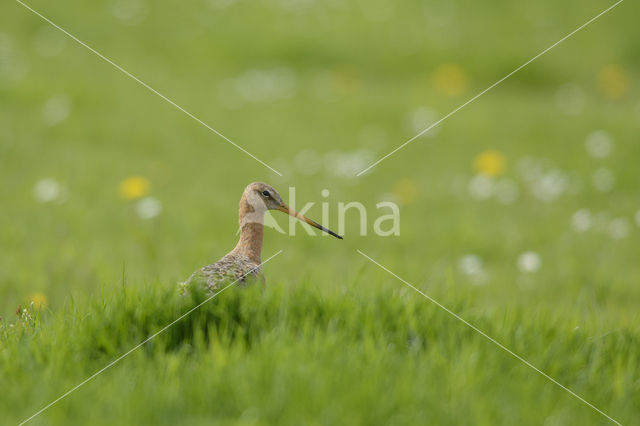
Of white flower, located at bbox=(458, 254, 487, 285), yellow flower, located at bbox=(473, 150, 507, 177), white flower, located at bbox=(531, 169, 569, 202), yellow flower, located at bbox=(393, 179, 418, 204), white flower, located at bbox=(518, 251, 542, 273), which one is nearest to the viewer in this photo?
white flower, located at bbox=(518, 251, 542, 273)

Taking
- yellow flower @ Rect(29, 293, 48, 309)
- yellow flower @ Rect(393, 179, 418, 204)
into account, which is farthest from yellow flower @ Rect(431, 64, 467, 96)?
yellow flower @ Rect(29, 293, 48, 309)

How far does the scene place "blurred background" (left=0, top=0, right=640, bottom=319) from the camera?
21.3 feet

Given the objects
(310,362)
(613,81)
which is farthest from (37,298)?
(613,81)

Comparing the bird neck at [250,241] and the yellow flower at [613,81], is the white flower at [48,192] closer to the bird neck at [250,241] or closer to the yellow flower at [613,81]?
the bird neck at [250,241]

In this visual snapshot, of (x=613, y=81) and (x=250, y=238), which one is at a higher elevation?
(x=613, y=81)

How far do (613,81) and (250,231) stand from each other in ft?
38.6

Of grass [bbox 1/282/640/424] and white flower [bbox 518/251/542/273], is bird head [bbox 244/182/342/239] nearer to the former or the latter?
grass [bbox 1/282/640/424]

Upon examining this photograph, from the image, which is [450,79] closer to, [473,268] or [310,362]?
[473,268]

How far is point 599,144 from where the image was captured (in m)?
10.2

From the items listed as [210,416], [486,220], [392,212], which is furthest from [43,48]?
[210,416]

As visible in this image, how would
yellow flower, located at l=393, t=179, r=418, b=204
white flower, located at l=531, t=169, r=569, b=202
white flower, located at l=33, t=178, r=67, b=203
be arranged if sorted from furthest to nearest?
white flower, located at l=531, t=169, r=569, b=202 < yellow flower, located at l=393, t=179, r=418, b=204 < white flower, located at l=33, t=178, r=67, b=203

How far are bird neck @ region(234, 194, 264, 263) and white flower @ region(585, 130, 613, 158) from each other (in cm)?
714

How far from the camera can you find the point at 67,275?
5828 mm

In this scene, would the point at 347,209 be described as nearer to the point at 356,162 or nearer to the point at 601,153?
the point at 356,162
